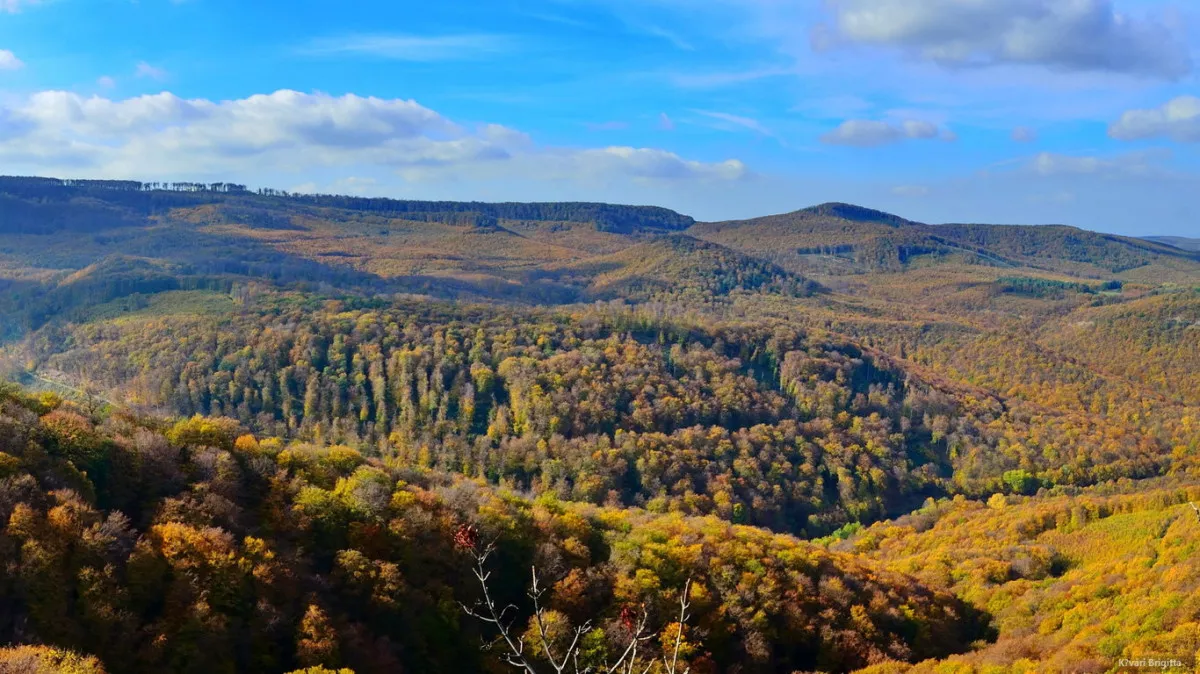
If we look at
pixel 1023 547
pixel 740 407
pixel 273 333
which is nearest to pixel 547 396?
pixel 740 407

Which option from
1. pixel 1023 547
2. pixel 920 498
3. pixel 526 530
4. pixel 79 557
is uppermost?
pixel 79 557

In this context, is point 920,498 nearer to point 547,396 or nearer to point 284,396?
point 547,396

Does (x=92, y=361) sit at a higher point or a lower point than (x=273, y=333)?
lower

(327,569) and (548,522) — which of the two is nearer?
(327,569)

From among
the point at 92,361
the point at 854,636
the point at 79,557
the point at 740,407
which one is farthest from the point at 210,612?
the point at 92,361

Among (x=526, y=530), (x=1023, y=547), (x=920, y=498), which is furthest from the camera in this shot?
(x=920, y=498)

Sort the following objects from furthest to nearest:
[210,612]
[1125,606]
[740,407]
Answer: [740,407] → [1125,606] → [210,612]

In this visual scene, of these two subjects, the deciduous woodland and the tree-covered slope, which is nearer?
the tree-covered slope

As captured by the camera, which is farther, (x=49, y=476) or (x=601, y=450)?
(x=601, y=450)

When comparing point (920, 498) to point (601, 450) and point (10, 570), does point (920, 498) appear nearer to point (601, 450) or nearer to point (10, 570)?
point (601, 450)

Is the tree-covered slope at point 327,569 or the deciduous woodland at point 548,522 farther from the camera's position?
the deciduous woodland at point 548,522
